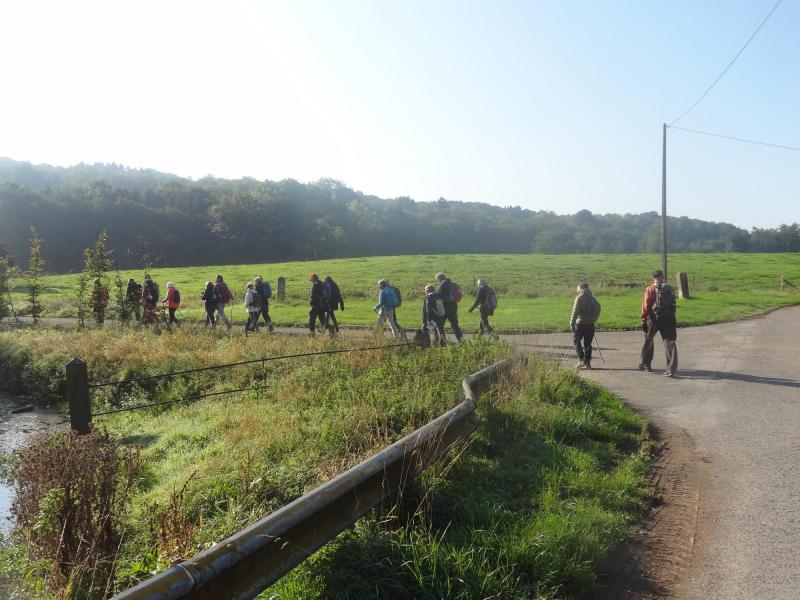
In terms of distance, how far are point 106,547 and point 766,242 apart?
96.6 meters

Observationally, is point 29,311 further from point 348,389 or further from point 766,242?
point 766,242

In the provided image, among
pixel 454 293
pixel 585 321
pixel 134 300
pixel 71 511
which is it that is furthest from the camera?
pixel 134 300

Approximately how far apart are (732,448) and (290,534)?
5510mm

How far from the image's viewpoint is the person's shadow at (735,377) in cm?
1066

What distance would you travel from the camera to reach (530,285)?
35.2m

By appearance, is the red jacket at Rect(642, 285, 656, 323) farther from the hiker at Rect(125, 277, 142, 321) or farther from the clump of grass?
the hiker at Rect(125, 277, 142, 321)

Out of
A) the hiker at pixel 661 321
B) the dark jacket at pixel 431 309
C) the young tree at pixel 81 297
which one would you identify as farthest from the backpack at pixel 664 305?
the young tree at pixel 81 297

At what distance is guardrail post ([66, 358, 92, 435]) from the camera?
7.36 meters

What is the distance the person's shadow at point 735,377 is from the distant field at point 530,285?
389 cm

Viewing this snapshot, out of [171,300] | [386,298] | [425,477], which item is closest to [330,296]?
[386,298]

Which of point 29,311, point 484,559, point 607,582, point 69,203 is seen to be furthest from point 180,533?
point 69,203

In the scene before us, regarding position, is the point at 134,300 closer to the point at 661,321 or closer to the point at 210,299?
the point at 210,299

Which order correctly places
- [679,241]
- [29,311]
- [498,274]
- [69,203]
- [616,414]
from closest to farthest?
[616,414] → [29,311] → [498,274] → [69,203] → [679,241]

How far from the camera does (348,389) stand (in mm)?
9398
